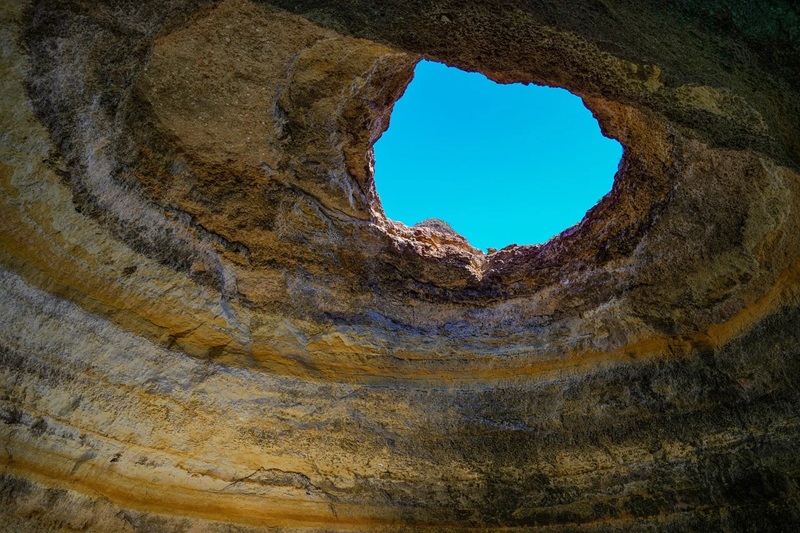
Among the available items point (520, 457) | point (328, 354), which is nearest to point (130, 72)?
point (328, 354)

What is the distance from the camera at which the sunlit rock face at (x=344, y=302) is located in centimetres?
351

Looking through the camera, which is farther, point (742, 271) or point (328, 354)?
point (328, 354)

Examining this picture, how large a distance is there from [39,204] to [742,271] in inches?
193

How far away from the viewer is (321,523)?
4.78 m

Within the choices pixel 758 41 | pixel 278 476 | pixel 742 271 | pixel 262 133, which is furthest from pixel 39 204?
pixel 742 271

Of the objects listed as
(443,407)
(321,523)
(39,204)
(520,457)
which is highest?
(39,204)

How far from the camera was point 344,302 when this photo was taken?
16.0 feet

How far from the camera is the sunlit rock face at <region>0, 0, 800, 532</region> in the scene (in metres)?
3.51

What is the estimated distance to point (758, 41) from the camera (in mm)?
2549

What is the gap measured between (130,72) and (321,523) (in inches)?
144

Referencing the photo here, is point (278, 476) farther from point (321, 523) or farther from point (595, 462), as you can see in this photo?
point (595, 462)

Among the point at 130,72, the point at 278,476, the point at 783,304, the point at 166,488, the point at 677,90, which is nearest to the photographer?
the point at 677,90

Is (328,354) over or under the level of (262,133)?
under

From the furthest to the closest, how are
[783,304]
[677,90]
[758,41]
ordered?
[783,304], [677,90], [758,41]
